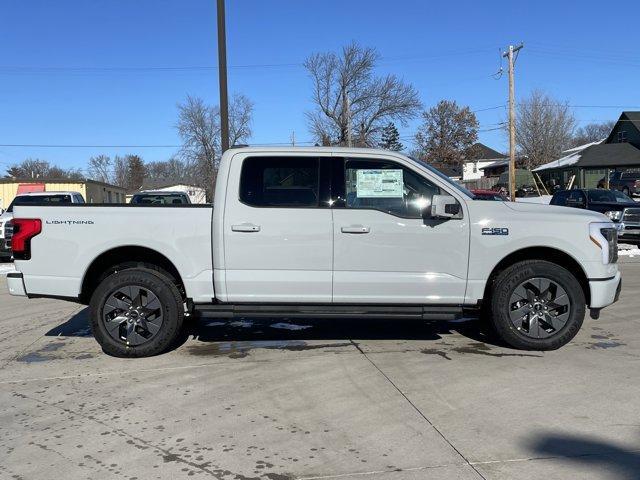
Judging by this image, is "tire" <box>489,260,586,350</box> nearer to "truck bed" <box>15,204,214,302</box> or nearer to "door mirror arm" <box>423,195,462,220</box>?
"door mirror arm" <box>423,195,462,220</box>

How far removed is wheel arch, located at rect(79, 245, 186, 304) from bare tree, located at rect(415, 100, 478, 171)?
7597 cm

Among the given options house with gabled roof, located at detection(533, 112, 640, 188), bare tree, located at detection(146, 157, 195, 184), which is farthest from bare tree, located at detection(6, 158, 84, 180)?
house with gabled roof, located at detection(533, 112, 640, 188)

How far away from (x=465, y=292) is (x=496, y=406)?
4.65 feet

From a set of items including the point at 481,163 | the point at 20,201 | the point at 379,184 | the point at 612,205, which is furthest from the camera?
the point at 481,163

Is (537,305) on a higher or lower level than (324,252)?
lower

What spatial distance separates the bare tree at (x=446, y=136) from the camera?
3147 inches

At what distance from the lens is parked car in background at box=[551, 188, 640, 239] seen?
15.7m

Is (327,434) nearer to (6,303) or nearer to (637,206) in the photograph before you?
(6,303)

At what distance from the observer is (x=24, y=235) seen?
561cm

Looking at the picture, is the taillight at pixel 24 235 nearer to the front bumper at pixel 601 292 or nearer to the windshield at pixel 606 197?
the front bumper at pixel 601 292

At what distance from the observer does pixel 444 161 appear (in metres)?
80.1

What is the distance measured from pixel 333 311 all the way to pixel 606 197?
48.2ft

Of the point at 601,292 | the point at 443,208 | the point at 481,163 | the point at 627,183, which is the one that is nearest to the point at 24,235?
the point at 443,208

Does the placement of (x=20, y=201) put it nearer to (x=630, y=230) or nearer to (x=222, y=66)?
(x=222, y=66)
